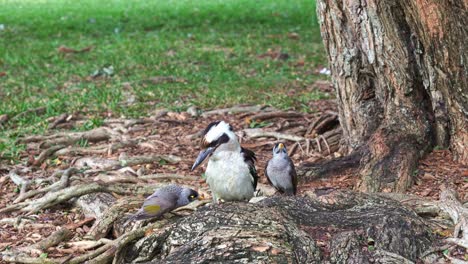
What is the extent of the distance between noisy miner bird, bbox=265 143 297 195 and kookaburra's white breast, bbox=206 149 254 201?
0.82m

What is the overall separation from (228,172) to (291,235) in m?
0.86

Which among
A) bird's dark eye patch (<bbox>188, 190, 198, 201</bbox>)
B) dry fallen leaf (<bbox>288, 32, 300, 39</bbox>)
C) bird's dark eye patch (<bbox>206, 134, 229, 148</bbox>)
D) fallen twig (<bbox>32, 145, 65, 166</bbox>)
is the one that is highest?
bird's dark eye patch (<bbox>206, 134, 229, 148</bbox>)

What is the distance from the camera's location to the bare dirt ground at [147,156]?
6301 millimetres

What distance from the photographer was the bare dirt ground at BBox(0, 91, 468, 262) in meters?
6.30

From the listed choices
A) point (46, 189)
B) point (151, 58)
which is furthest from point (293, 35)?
point (46, 189)

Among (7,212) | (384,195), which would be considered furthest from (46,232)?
(384,195)

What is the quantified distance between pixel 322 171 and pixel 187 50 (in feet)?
26.4

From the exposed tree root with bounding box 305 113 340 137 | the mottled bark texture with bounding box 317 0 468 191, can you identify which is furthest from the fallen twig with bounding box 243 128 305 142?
the mottled bark texture with bounding box 317 0 468 191

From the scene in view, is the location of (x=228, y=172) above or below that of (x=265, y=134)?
above

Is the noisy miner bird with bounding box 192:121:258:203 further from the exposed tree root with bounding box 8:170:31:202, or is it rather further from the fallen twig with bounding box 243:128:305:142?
the fallen twig with bounding box 243:128:305:142

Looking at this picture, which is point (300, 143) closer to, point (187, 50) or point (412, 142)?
point (412, 142)

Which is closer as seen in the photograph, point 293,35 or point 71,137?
point 71,137

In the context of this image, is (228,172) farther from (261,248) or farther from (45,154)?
(45,154)

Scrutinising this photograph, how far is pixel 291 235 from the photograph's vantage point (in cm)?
461
